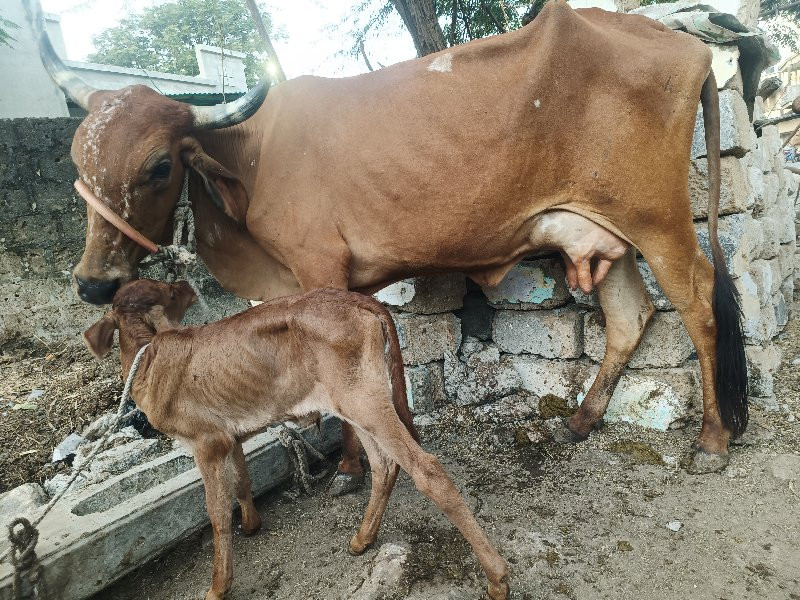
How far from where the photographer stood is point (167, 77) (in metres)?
12.3

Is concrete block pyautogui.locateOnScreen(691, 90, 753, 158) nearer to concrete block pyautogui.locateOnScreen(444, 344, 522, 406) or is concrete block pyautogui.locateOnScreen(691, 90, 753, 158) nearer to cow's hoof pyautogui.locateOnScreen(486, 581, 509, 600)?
concrete block pyautogui.locateOnScreen(444, 344, 522, 406)

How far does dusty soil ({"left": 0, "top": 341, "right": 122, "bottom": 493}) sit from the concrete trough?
2.85 feet

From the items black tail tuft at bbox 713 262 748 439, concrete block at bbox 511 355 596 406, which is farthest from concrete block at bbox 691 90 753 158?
concrete block at bbox 511 355 596 406

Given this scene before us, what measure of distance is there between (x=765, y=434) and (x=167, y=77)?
43.3ft

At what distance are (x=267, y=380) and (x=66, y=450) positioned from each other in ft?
6.58

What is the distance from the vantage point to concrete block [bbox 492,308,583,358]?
3.81 meters

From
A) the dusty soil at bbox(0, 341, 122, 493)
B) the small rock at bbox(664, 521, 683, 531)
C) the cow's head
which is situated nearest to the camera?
the small rock at bbox(664, 521, 683, 531)

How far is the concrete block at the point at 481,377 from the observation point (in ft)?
13.4

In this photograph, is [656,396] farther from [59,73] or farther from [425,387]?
[59,73]

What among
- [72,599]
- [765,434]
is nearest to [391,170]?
[72,599]

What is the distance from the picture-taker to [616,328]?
11.4 ft

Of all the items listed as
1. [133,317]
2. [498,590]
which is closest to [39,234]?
[133,317]

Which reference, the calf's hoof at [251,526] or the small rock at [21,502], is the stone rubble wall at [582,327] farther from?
the small rock at [21,502]

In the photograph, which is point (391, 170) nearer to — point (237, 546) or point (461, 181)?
point (461, 181)
